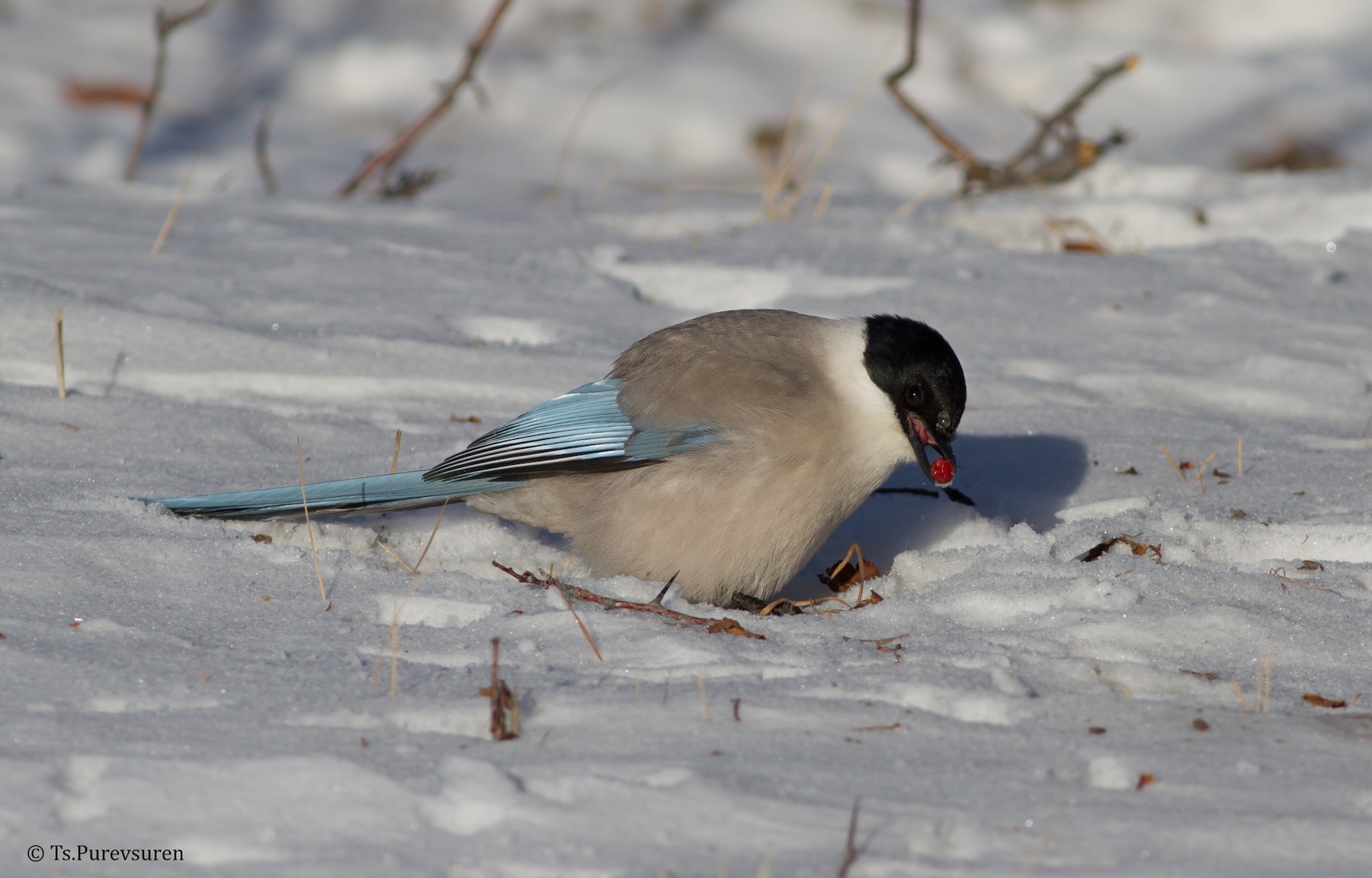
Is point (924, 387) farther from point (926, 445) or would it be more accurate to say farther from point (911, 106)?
point (911, 106)

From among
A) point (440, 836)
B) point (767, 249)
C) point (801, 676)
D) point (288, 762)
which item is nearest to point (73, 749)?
point (288, 762)

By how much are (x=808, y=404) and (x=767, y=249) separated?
109 inches

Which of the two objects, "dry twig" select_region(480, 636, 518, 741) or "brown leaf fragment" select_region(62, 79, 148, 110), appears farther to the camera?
"brown leaf fragment" select_region(62, 79, 148, 110)

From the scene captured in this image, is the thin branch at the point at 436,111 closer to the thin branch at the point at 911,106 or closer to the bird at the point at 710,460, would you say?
the thin branch at the point at 911,106

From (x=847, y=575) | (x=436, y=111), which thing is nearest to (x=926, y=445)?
(x=847, y=575)

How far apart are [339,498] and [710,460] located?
3.49ft

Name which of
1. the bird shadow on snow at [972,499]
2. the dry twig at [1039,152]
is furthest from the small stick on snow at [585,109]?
the bird shadow on snow at [972,499]

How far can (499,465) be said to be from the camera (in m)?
3.87

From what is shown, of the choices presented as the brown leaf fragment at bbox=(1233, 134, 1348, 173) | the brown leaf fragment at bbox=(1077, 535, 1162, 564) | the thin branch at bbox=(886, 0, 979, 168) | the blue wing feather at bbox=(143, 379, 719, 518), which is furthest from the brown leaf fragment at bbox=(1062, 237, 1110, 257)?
the brown leaf fragment at bbox=(1233, 134, 1348, 173)

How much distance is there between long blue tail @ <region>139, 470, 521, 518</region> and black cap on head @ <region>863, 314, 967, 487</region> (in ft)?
3.77

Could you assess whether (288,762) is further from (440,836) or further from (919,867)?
(919,867)

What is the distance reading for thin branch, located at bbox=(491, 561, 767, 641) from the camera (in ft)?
10.5

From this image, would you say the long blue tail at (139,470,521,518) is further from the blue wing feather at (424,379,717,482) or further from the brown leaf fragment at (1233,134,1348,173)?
the brown leaf fragment at (1233,134,1348,173)

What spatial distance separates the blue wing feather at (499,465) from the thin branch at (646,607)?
425 mm
